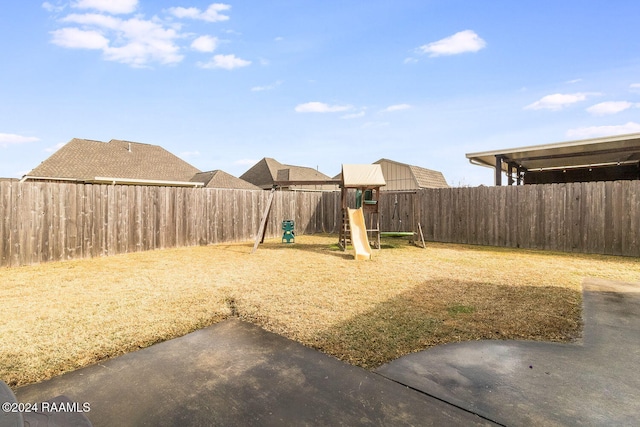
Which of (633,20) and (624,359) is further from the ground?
(633,20)

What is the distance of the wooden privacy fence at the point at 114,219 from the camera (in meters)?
7.61

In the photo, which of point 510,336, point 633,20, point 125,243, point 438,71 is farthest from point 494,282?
point 125,243

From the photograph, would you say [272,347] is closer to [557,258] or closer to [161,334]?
[161,334]

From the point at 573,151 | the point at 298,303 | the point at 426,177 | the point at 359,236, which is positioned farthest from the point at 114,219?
the point at 426,177

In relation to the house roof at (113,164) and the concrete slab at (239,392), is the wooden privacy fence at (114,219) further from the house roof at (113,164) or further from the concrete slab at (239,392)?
the house roof at (113,164)

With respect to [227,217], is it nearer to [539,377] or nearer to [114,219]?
[114,219]

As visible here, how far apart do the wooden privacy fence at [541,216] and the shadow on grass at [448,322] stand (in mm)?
5991

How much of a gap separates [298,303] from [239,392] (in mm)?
2197

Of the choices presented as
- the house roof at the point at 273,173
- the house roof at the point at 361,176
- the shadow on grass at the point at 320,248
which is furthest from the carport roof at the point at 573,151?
the house roof at the point at 273,173

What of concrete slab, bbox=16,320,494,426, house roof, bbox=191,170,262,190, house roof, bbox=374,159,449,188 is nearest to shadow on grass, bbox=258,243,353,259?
concrete slab, bbox=16,320,494,426

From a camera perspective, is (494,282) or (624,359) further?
(494,282)

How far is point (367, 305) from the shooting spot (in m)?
4.33

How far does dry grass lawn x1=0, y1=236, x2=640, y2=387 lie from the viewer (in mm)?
3100

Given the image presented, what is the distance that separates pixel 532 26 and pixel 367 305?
994 centimetres
